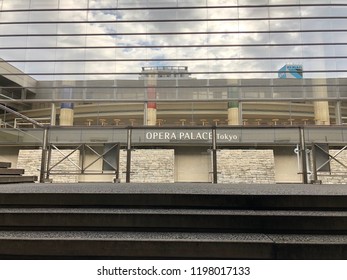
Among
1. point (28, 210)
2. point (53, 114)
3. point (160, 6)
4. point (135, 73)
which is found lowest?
point (28, 210)

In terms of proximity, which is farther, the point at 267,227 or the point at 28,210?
the point at 28,210

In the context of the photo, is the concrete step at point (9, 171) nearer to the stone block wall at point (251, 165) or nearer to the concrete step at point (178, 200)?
the concrete step at point (178, 200)

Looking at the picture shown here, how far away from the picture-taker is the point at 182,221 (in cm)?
271

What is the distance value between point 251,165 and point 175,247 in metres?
20.9

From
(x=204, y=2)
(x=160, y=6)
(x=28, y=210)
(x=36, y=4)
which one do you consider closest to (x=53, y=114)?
(x=36, y=4)

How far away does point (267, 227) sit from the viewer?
2.66 m

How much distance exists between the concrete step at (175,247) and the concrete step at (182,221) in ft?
0.55

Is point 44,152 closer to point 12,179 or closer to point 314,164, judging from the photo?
point 12,179

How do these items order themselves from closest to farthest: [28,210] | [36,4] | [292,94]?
[28,210] → [292,94] → [36,4]

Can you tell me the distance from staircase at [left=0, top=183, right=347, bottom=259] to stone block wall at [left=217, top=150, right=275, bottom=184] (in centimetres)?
1776

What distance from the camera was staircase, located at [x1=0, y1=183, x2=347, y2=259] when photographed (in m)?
2.40

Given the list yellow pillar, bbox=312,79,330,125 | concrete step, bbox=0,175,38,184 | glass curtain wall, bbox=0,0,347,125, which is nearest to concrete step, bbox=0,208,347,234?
concrete step, bbox=0,175,38,184

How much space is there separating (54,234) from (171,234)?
1.08 meters

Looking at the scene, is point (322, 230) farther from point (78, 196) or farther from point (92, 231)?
point (78, 196)
